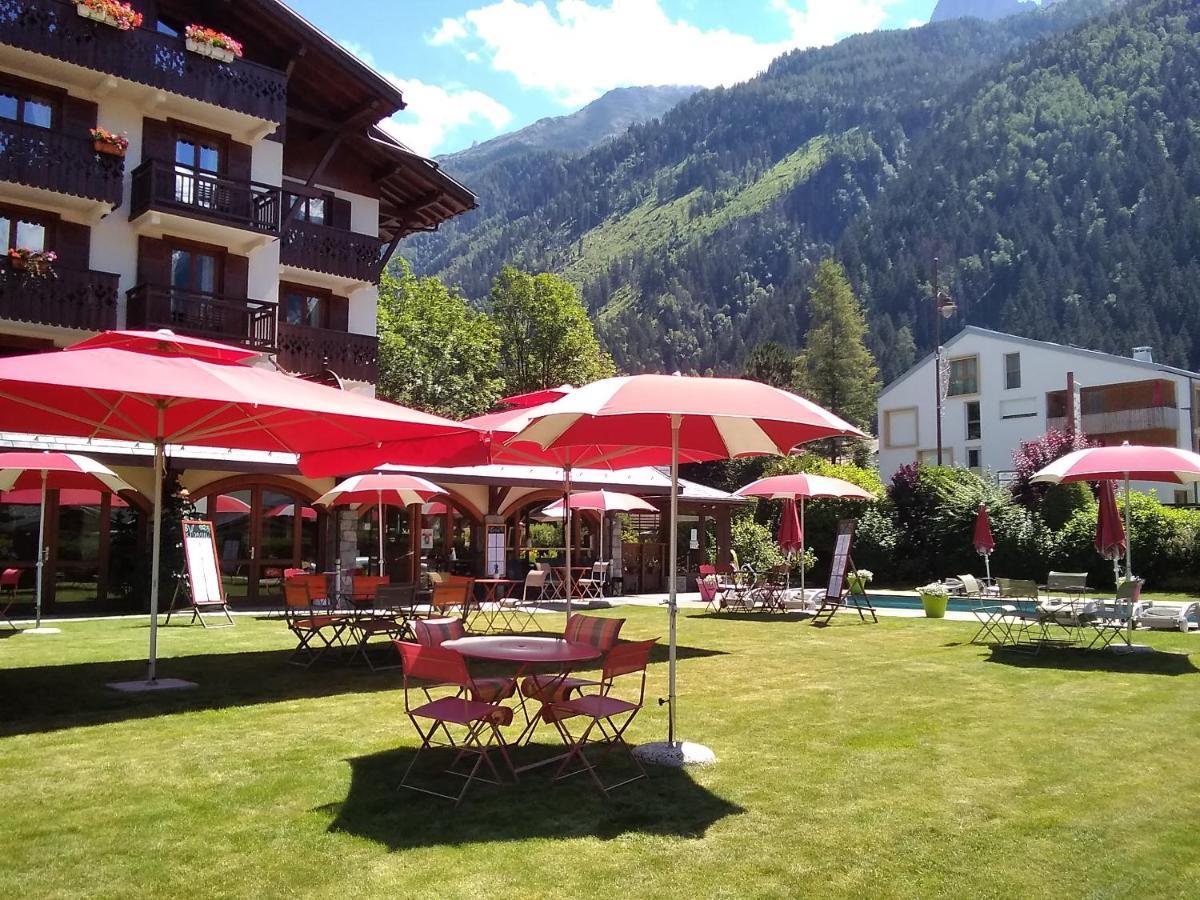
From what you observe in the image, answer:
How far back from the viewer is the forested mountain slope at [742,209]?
114000 mm

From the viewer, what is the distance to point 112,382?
20.8 ft

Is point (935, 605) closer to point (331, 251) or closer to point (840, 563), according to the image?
point (840, 563)

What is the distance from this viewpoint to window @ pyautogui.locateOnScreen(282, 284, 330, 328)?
20.0 m

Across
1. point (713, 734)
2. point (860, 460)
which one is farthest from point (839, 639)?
point (860, 460)

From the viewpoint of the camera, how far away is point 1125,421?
141 feet

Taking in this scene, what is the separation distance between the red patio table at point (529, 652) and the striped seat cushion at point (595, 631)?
9cm

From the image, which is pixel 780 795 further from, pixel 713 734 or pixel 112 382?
pixel 112 382

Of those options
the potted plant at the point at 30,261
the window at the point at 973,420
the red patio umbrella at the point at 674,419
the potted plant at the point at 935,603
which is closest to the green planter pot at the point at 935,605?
the potted plant at the point at 935,603

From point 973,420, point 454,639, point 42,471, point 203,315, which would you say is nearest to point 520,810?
point 454,639

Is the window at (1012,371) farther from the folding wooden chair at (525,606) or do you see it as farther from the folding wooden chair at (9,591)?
the folding wooden chair at (9,591)

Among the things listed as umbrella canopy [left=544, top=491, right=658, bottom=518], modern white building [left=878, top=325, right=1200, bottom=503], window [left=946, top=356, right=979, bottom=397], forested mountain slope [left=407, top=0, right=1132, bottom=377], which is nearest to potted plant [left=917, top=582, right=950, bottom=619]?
umbrella canopy [left=544, top=491, right=658, bottom=518]

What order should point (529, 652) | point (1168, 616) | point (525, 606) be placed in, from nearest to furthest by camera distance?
point (529, 652)
point (1168, 616)
point (525, 606)

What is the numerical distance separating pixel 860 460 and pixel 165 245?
163 ft

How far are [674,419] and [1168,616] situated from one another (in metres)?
11.2
